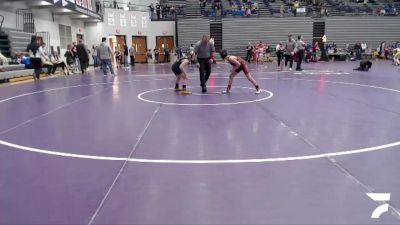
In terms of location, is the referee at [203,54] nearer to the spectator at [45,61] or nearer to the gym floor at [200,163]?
the gym floor at [200,163]

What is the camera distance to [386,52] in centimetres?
3538

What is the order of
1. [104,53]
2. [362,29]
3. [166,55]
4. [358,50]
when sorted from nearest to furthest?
[104,53] < [358,50] < [166,55] < [362,29]

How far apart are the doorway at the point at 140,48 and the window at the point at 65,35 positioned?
355 inches

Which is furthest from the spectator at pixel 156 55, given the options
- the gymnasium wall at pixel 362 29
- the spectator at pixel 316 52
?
the gymnasium wall at pixel 362 29

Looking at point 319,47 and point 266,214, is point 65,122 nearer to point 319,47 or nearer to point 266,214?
point 266,214

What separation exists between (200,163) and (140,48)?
34.2 m

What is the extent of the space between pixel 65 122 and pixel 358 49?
33.3 metres

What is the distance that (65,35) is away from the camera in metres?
27.2

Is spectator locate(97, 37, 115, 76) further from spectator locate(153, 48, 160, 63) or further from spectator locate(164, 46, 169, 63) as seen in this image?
spectator locate(164, 46, 169, 63)

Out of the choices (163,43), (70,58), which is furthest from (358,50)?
(70,58)

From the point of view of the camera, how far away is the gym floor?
3049 mm

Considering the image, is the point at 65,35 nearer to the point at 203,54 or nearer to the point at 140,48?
the point at 140,48

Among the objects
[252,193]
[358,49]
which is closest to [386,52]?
[358,49]

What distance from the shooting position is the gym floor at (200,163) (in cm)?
305
